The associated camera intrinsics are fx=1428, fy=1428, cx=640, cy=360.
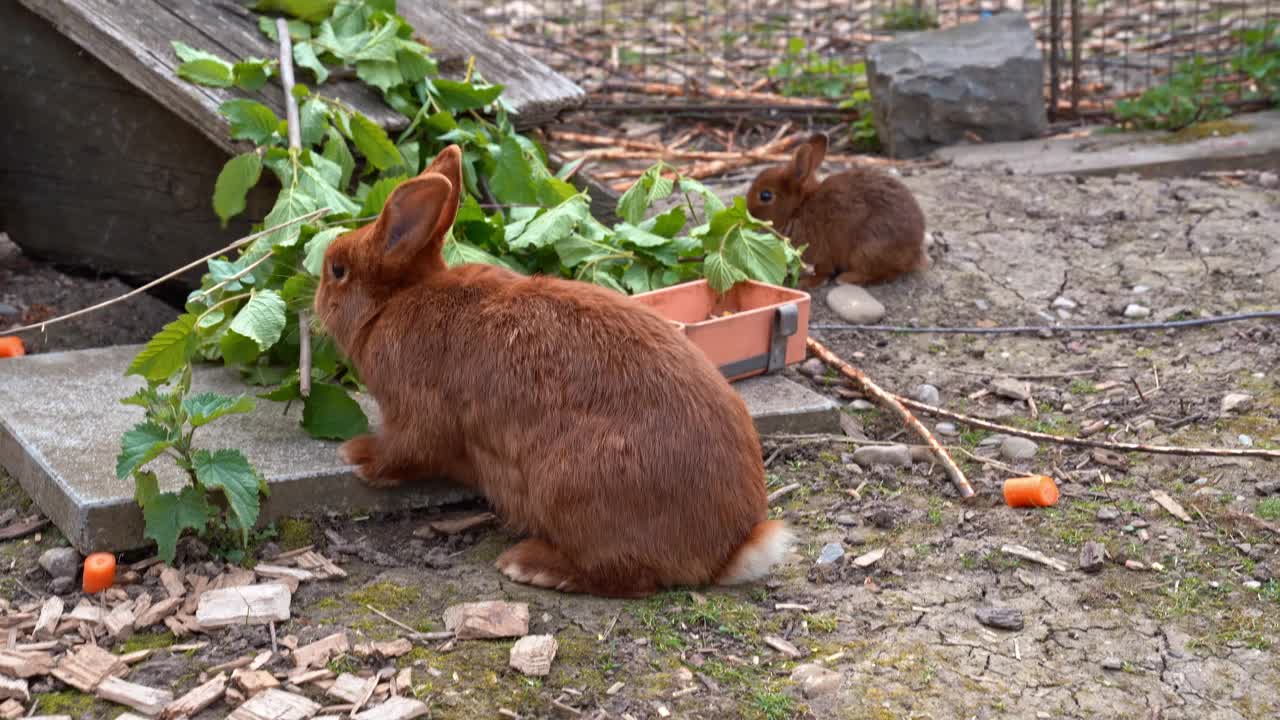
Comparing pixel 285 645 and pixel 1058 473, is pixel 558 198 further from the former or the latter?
pixel 285 645

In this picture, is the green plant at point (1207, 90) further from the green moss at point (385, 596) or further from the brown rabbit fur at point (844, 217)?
the green moss at point (385, 596)

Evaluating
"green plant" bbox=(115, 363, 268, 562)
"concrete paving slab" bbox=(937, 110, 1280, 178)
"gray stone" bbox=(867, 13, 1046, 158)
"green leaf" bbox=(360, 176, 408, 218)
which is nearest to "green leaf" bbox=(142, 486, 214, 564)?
"green plant" bbox=(115, 363, 268, 562)

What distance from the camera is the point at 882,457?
4801 millimetres

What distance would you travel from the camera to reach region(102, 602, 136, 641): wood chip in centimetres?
354

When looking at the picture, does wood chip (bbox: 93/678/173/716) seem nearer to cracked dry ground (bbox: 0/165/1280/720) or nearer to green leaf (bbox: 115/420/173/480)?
cracked dry ground (bbox: 0/165/1280/720)

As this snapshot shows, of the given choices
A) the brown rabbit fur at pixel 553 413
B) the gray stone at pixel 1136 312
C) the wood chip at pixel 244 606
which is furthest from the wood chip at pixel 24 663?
the gray stone at pixel 1136 312

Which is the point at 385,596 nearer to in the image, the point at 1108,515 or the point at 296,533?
the point at 296,533

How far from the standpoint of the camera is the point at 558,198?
223 inches

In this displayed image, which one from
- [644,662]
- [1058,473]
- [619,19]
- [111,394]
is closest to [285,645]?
[644,662]

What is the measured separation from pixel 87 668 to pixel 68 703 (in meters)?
0.11

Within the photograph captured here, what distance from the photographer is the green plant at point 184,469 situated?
3777 millimetres

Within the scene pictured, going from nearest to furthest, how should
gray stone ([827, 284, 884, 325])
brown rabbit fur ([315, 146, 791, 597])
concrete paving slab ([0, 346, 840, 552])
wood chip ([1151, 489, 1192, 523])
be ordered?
brown rabbit fur ([315, 146, 791, 597]), concrete paving slab ([0, 346, 840, 552]), wood chip ([1151, 489, 1192, 523]), gray stone ([827, 284, 884, 325])

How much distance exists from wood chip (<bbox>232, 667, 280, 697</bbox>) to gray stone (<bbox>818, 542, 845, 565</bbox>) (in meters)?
1.57

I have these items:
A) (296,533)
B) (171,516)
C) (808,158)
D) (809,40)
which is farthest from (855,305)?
(809,40)
